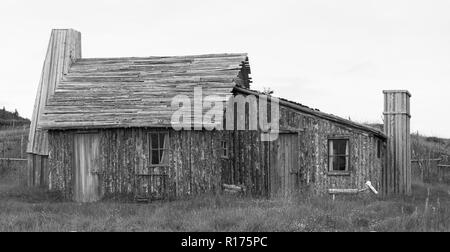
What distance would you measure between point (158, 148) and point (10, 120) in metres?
31.6

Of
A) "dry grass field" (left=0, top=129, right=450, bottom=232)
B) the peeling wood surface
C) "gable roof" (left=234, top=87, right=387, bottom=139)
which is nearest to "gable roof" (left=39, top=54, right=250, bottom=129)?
the peeling wood surface

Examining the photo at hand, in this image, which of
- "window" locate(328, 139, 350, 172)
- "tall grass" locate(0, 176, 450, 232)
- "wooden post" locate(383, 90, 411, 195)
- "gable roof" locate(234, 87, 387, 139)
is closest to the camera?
"tall grass" locate(0, 176, 450, 232)

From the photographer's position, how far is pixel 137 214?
1800 centimetres

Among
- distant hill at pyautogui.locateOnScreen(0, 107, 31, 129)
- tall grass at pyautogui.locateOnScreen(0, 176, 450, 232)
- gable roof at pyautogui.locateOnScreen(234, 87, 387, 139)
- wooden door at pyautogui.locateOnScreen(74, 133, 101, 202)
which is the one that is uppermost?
distant hill at pyautogui.locateOnScreen(0, 107, 31, 129)

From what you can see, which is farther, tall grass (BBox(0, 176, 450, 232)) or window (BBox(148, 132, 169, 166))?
window (BBox(148, 132, 169, 166))

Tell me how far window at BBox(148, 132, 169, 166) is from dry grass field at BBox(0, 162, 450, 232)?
237 centimetres

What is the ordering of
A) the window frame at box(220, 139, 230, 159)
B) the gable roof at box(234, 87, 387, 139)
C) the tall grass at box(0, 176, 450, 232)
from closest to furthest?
the tall grass at box(0, 176, 450, 232)
the gable roof at box(234, 87, 387, 139)
the window frame at box(220, 139, 230, 159)

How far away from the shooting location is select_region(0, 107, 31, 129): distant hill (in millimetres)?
49938

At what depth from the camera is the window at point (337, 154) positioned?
22.7 m

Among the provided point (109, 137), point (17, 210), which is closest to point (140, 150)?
point (109, 137)

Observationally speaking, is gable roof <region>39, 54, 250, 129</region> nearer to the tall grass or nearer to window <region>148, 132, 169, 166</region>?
window <region>148, 132, 169, 166</region>

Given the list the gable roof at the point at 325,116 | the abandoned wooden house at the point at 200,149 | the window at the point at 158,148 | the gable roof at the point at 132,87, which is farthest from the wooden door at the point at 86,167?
the gable roof at the point at 325,116
